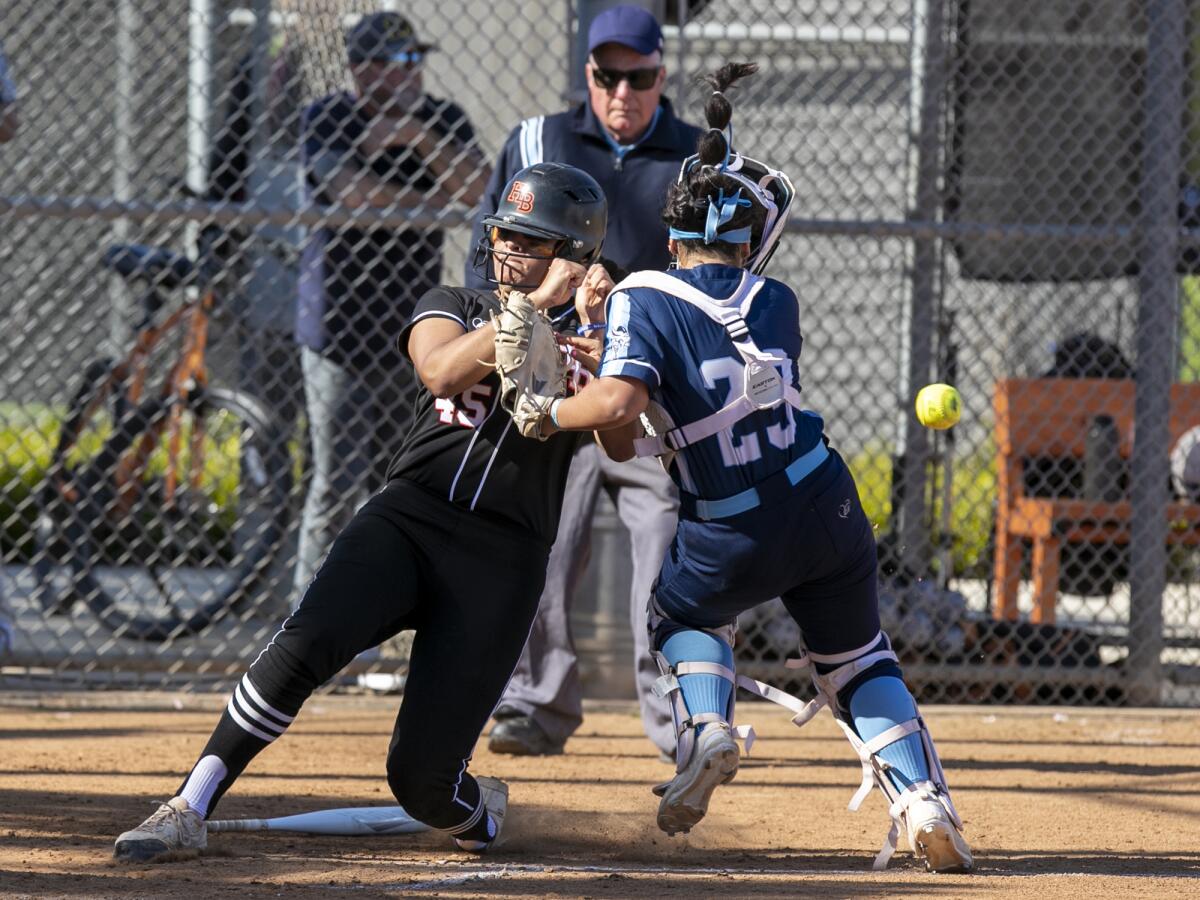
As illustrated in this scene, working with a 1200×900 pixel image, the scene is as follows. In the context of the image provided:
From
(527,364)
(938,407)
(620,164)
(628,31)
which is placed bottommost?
(938,407)

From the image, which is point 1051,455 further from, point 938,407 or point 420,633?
point 420,633

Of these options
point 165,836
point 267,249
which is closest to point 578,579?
point 165,836

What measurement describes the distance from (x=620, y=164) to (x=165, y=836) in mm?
2560

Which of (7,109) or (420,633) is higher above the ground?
(7,109)

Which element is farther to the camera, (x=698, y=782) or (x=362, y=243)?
(x=362, y=243)

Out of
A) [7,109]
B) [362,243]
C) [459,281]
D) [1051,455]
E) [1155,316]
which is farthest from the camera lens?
[1051,455]

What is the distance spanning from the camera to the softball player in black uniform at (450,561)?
3426 mm

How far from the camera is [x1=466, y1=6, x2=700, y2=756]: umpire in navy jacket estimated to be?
192 inches

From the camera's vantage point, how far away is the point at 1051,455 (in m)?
6.84

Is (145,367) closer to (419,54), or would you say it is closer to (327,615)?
(419,54)

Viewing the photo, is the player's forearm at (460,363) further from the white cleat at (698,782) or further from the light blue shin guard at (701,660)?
the white cleat at (698,782)

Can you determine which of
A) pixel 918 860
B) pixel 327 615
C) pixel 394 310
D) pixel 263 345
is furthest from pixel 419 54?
pixel 918 860

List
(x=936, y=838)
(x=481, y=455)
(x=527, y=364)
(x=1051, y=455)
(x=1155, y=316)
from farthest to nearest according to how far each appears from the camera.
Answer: (x=1051, y=455), (x=1155, y=316), (x=481, y=455), (x=936, y=838), (x=527, y=364)

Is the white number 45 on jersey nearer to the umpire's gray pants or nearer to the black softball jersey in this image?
the black softball jersey
